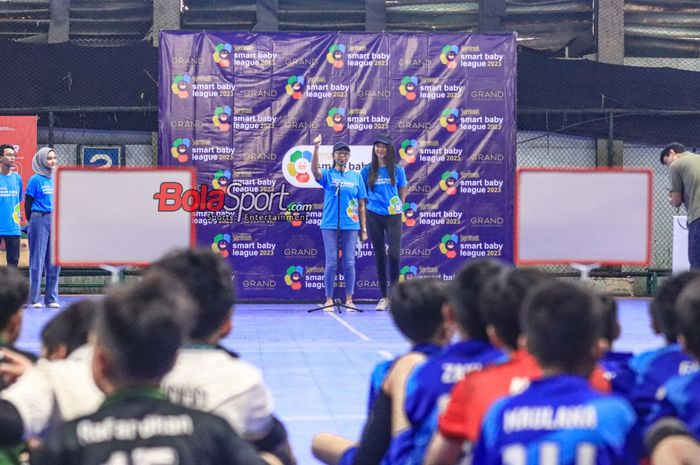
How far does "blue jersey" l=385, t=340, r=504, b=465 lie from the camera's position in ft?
8.36

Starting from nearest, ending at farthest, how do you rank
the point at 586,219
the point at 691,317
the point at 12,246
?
the point at 691,317 < the point at 586,219 < the point at 12,246

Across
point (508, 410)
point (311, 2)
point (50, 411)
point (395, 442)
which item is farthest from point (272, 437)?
point (311, 2)

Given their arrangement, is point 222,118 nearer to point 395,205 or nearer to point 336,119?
point 336,119

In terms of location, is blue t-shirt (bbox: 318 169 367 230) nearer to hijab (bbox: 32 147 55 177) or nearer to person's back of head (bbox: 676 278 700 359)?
hijab (bbox: 32 147 55 177)

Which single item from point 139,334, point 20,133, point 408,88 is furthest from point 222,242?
point 139,334

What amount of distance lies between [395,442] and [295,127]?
32.0 ft

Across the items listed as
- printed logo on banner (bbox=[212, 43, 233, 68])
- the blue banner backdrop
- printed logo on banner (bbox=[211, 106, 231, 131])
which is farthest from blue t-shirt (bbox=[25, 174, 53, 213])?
→ printed logo on banner (bbox=[212, 43, 233, 68])

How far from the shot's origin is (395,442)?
2.80 meters

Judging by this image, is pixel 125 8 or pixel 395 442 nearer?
pixel 395 442

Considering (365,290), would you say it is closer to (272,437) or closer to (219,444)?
(272,437)

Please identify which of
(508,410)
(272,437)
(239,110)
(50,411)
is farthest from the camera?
(239,110)

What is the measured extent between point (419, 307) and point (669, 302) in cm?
76

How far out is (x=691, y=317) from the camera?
7.54ft

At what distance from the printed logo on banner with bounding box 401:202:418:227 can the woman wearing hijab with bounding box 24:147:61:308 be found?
434cm
